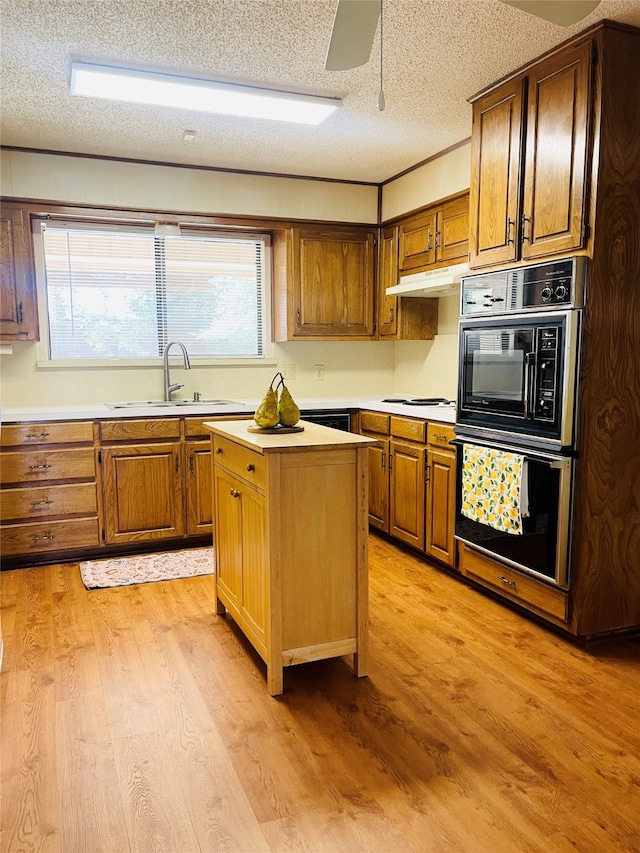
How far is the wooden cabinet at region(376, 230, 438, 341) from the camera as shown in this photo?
14.8ft

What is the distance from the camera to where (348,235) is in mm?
4703

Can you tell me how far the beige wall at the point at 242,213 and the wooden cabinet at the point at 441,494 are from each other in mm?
922

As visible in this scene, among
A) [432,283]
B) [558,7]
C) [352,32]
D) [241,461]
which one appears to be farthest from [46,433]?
[558,7]

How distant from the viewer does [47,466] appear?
3752mm

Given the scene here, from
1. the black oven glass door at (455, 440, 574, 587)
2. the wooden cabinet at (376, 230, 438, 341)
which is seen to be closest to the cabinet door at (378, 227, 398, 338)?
the wooden cabinet at (376, 230, 438, 341)

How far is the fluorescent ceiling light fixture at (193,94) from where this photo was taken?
9.24ft

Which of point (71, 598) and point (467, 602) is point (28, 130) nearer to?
point (71, 598)

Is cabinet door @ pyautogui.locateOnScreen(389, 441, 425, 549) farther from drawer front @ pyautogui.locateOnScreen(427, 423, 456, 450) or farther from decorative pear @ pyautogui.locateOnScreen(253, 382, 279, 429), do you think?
decorative pear @ pyautogui.locateOnScreen(253, 382, 279, 429)

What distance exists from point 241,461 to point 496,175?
182 centimetres

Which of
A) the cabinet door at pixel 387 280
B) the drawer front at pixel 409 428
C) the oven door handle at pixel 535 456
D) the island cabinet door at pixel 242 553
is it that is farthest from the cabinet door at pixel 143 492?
the oven door handle at pixel 535 456

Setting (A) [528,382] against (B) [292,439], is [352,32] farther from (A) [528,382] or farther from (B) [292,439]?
(A) [528,382]

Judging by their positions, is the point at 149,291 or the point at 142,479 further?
the point at 149,291

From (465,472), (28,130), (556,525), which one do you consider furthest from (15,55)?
(556,525)

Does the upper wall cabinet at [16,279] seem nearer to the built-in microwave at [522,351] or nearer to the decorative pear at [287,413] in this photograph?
the decorative pear at [287,413]
